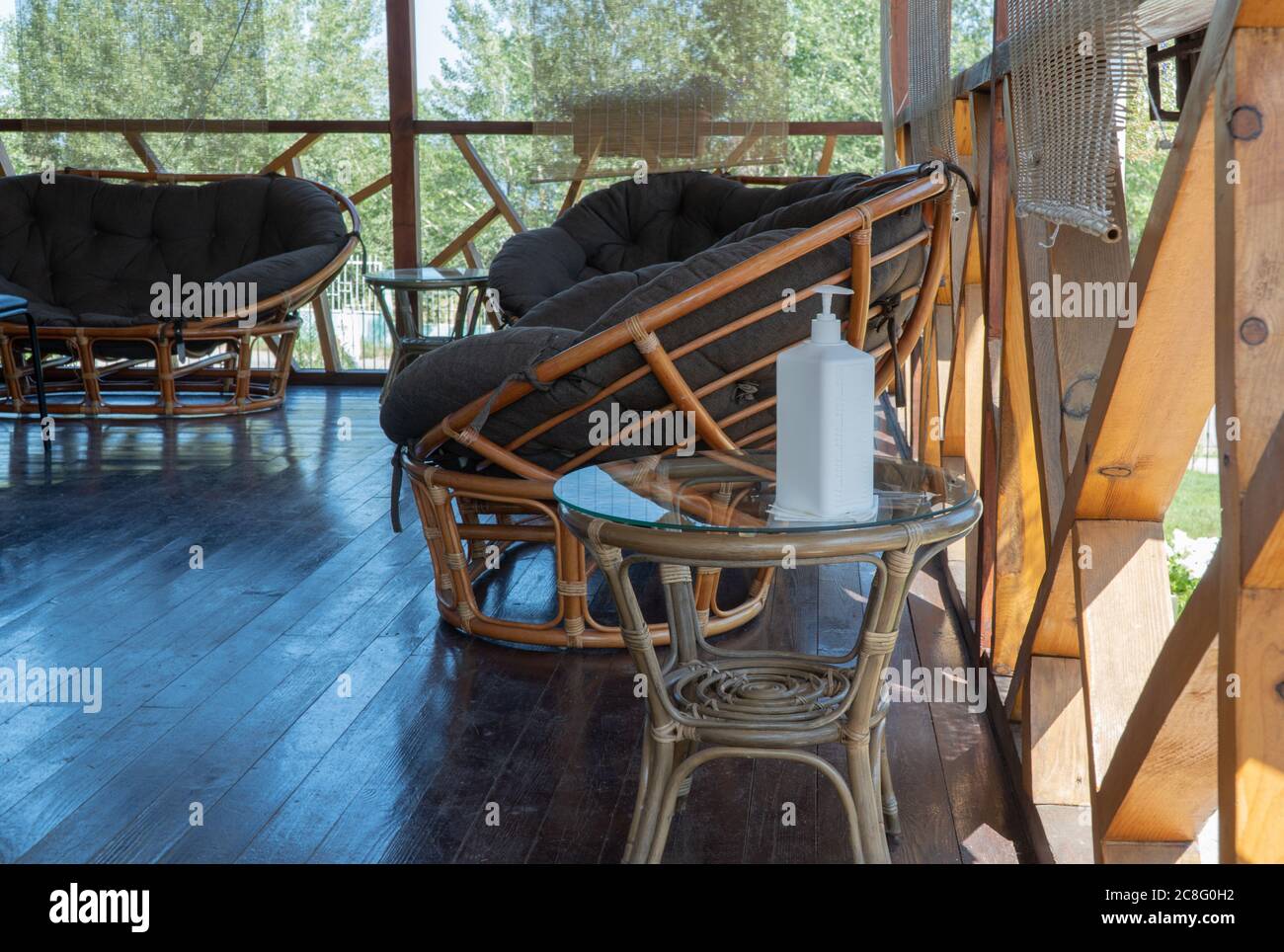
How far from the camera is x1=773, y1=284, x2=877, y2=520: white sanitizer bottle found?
1.54 metres

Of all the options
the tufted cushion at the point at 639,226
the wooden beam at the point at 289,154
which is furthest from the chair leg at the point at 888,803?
the wooden beam at the point at 289,154

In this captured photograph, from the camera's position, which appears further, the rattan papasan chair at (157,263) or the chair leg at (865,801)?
the rattan papasan chair at (157,263)

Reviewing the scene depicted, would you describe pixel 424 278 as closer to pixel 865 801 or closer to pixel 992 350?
pixel 992 350

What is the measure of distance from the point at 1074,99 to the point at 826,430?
0.54m

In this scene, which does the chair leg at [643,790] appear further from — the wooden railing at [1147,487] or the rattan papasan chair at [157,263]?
the rattan papasan chair at [157,263]

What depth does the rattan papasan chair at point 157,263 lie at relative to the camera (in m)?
5.73

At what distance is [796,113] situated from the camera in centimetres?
1146

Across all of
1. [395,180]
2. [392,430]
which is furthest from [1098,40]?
[395,180]

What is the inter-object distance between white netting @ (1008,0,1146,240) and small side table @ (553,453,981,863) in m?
0.40

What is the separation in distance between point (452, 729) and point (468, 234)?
4.87 m

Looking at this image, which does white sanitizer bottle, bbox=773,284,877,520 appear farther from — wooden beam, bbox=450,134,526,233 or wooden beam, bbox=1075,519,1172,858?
wooden beam, bbox=450,134,526,233

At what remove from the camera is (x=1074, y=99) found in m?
1.64

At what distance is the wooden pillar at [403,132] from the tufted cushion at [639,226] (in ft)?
6.31

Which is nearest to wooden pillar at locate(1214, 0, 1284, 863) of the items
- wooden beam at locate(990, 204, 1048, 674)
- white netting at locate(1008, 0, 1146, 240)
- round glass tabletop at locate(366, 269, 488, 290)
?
white netting at locate(1008, 0, 1146, 240)
